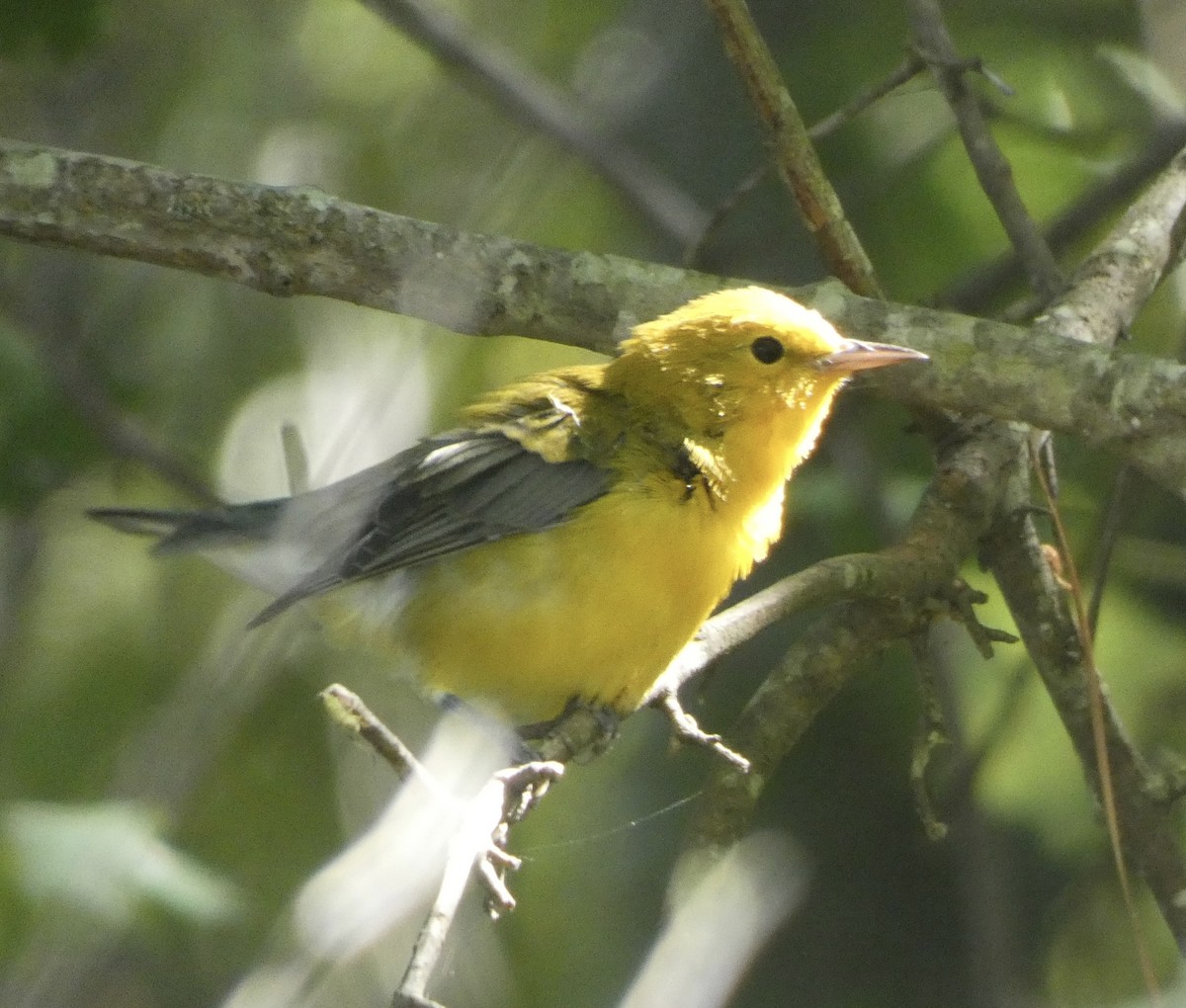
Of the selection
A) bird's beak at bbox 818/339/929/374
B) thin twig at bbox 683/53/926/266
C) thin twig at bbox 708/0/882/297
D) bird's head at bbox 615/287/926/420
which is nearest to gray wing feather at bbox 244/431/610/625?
bird's head at bbox 615/287/926/420

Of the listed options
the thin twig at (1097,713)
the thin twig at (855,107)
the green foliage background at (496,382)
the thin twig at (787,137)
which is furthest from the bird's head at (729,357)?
the green foliage background at (496,382)

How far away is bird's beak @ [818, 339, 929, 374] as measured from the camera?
3.86 metres

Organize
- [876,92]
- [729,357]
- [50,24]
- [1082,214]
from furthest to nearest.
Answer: [1082,214] < [50,24] < [876,92] < [729,357]

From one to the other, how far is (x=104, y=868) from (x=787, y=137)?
105 inches

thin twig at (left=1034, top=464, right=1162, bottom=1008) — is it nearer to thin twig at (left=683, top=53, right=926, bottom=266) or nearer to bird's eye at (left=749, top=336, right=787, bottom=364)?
bird's eye at (left=749, top=336, right=787, bottom=364)

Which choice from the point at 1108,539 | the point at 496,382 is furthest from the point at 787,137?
the point at 496,382

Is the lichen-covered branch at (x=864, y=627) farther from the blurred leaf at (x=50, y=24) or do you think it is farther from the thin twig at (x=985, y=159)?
the blurred leaf at (x=50, y=24)

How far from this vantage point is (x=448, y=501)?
14.2 feet

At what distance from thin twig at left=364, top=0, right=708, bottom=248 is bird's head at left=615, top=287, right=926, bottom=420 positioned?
44.4 inches

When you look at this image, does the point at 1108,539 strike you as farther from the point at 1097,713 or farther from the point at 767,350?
the point at 767,350

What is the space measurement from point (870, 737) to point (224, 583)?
2731mm

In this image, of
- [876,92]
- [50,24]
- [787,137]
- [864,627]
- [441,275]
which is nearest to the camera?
[441,275]

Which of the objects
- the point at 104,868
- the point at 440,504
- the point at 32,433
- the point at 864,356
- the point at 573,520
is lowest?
the point at 104,868

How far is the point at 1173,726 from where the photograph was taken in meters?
5.49
